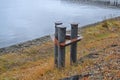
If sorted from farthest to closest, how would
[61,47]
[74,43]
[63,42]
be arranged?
[74,43] → [61,47] → [63,42]

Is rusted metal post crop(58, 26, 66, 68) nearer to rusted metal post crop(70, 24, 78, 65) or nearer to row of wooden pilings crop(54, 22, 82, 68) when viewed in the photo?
row of wooden pilings crop(54, 22, 82, 68)

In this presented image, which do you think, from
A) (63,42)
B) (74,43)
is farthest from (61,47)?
(74,43)

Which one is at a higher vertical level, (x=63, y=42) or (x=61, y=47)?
(x=63, y=42)

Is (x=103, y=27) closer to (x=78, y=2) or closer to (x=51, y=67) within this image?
(x=51, y=67)

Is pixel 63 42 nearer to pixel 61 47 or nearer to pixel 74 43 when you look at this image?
pixel 61 47

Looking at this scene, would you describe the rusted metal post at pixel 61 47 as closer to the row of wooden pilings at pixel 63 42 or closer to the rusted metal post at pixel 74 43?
the row of wooden pilings at pixel 63 42

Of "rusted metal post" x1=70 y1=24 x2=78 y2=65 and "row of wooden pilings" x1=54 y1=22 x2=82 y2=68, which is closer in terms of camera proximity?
"row of wooden pilings" x1=54 y1=22 x2=82 y2=68

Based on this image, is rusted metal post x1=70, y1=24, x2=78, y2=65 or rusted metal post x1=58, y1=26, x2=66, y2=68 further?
rusted metal post x1=70, y1=24, x2=78, y2=65

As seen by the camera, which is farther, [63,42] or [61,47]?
[61,47]

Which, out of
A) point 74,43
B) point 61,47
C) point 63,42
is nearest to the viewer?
point 63,42

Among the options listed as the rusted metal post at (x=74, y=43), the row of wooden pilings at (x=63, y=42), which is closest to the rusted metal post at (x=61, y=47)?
the row of wooden pilings at (x=63, y=42)

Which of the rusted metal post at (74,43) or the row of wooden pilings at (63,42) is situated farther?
the rusted metal post at (74,43)

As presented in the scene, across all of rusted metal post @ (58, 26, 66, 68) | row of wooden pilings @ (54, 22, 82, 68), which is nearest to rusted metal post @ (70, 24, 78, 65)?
row of wooden pilings @ (54, 22, 82, 68)

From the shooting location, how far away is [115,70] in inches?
330
